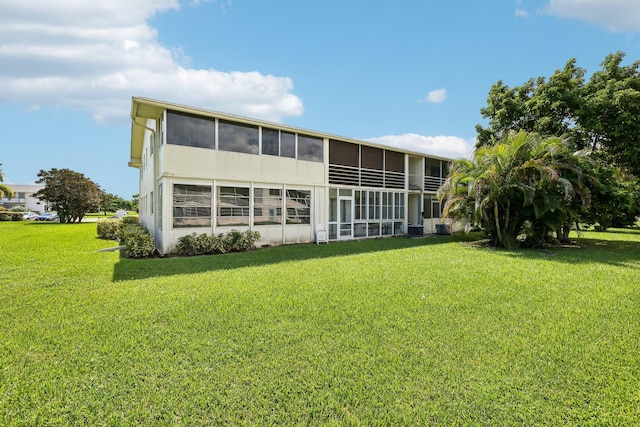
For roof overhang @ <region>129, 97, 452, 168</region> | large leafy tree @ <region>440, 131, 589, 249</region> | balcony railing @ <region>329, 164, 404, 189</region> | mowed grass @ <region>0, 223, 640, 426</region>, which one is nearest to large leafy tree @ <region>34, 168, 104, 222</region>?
roof overhang @ <region>129, 97, 452, 168</region>

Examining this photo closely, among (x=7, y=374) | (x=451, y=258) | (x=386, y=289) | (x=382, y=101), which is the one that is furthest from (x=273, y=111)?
(x=7, y=374)

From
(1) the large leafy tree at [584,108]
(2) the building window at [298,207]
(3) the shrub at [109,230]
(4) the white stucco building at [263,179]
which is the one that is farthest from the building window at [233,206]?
(1) the large leafy tree at [584,108]

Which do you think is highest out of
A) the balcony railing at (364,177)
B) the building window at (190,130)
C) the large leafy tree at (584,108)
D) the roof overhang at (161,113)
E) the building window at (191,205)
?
the large leafy tree at (584,108)

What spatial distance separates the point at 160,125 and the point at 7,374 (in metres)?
10.3

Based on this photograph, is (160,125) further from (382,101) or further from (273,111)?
(382,101)

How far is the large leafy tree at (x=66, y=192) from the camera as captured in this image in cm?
2986

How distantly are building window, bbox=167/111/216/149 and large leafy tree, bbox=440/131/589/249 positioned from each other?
33.0ft

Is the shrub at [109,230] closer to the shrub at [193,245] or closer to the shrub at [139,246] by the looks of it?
the shrub at [139,246]

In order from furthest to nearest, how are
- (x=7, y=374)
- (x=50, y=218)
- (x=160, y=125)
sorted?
1. (x=50, y=218)
2. (x=160, y=125)
3. (x=7, y=374)

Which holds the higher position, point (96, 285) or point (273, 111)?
point (273, 111)

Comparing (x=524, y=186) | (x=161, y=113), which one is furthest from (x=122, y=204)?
(x=524, y=186)

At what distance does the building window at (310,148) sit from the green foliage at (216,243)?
4.40 m

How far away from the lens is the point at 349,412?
9.16 feet

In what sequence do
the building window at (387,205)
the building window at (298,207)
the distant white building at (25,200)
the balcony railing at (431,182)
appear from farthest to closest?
1. the distant white building at (25,200)
2. the balcony railing at (431,182)
3. the building window at (387,205)
4. the building window at (298,207)
